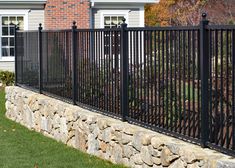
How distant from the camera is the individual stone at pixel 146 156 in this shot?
23.2 feet

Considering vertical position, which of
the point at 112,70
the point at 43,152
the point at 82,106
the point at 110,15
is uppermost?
the point at 110,15

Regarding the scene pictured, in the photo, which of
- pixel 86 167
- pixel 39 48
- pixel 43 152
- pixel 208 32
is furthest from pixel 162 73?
pixel 39 48

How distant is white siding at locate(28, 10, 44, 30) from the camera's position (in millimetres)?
22703

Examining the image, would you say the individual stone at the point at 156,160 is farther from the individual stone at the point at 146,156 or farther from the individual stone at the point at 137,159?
the individual stone at the point at 137,159

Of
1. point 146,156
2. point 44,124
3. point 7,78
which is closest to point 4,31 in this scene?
point 7,78

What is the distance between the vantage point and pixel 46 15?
2275cm

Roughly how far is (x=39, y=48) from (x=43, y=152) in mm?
3738

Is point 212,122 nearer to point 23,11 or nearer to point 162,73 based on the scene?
point 162,73

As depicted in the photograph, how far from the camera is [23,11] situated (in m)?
22.6

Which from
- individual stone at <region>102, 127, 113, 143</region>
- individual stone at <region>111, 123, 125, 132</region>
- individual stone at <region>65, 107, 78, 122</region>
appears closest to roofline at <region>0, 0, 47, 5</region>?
individual stone at <region>65, 107, 78, 122</region>

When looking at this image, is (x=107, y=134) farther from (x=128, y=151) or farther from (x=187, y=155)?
(x=187, y=155)

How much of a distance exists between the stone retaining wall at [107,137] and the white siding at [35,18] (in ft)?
32.8

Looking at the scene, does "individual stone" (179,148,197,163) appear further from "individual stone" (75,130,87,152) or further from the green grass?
"individual stone" (75,130,87,152)

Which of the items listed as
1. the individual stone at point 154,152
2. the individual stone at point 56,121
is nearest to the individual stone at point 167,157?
the individual stone at point 154,152
